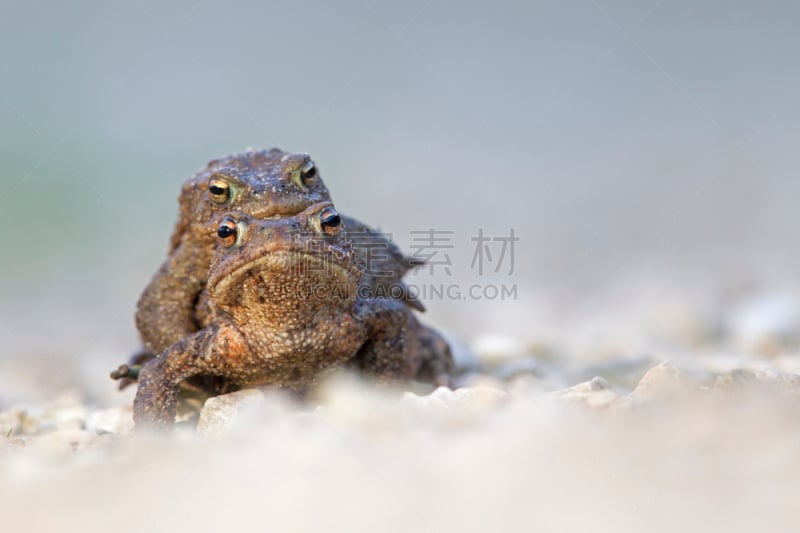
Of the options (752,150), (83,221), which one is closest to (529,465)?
(752,150)

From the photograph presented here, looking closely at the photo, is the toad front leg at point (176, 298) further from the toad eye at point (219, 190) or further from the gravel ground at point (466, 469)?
the gravel ground at point (466, 469)

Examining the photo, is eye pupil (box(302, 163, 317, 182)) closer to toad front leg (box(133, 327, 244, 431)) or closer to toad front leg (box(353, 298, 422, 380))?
toad front leg (box(353, 298, 422, 380))

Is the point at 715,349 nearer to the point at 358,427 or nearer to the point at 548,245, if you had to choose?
the point at 358,427

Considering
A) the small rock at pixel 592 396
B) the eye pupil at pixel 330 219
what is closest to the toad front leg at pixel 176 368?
the eye pupil at pixel 330 219

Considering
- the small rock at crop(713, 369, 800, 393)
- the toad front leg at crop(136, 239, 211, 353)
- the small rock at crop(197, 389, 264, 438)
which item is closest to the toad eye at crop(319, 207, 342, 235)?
the small rock at crop(197, 389, 264, 438)

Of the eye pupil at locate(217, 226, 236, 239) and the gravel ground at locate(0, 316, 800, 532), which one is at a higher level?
the eye pupil at locate(217, 226, 236, 239)

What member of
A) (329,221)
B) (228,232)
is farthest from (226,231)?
(329,221)
